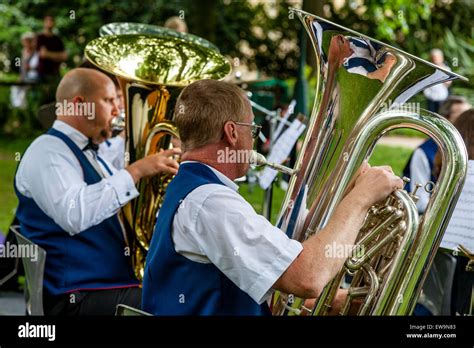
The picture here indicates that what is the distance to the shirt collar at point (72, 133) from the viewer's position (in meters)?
3.14

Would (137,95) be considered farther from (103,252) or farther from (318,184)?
(318,184)

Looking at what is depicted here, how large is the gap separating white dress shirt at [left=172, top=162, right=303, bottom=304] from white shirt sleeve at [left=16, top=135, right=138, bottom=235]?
0.97 metres

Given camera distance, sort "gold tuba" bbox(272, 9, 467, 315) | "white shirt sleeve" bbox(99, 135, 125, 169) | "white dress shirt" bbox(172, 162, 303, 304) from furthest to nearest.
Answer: "white shirt sleeve" bbox(99, 135, 125, 169), "gold tuba" bbox(272, 9, 467, 315), "white dress shirt" bbox(172, 162, 303, 304)

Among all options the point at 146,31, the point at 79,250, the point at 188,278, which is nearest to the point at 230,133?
the point at 188,278

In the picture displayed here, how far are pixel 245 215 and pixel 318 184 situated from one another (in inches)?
13.2

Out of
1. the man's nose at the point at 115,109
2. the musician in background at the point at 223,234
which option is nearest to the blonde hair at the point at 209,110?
the musician in background at the point at 223,234

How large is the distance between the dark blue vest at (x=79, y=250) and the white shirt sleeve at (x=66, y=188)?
0.04 m

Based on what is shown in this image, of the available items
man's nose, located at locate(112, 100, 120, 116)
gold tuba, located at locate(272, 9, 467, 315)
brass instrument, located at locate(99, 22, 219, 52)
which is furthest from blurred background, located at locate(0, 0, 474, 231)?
gold tuba, located at locate(272, 9, 467, 315)

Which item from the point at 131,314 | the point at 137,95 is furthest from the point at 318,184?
the point at 137,95

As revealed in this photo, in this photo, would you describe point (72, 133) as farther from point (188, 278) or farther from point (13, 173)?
point (13, 173)

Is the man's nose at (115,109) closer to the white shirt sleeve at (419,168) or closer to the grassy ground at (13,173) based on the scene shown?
the white shirt sleeve at (419,168)

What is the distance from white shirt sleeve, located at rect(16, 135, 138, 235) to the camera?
2.95 meters

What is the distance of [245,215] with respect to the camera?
206cm

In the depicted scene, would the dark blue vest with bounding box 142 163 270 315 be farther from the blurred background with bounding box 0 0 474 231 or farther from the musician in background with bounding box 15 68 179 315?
the blurred background with bounding box 0 0 474 231
